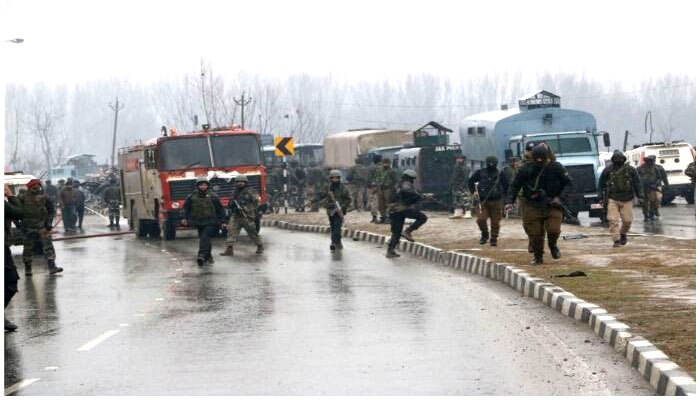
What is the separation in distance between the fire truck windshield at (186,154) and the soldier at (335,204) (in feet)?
26.5

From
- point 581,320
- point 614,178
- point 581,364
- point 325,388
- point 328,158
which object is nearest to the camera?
point 325,388

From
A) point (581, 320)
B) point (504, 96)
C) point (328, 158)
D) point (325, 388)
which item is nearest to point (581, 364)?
point (325, 388)

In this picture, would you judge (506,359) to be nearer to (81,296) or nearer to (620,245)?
(81,296)

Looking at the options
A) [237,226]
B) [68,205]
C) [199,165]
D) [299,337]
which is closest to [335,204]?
[237,226]

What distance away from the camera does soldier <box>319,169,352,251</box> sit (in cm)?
2891

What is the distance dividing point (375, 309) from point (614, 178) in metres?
9.43

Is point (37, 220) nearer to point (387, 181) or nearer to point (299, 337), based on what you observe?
point (299, 337)

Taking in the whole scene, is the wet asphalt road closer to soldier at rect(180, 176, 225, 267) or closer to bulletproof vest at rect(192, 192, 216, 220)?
soldier at rect(180, 176, 225, 267)

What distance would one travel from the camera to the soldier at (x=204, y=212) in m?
25.9

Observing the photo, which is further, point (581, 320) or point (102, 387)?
point (581, 320)

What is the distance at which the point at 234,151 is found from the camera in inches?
1453

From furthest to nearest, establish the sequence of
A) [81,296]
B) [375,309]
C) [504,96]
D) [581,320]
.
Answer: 1. [504,96]
2. [81,296]
3. [375,309]
4. [581,320]

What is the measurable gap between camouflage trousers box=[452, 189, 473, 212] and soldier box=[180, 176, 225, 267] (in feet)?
47.2

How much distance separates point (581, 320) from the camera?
14.9m
